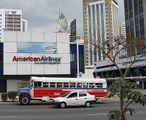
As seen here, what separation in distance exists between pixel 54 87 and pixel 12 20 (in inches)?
5674

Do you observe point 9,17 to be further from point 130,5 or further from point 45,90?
point 45,90

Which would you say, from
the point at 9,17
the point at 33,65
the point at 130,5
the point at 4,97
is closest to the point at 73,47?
the point at 33,65

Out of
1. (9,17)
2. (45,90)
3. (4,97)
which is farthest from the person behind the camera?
(9,17)

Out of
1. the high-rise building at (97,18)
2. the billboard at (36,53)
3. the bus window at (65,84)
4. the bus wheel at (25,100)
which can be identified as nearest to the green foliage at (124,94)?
the bus wheel at (25,100)

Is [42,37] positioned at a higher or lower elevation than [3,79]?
higher

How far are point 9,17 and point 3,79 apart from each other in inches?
4893

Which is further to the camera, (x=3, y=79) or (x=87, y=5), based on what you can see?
(x=87, y=5)

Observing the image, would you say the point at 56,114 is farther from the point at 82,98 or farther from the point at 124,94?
the point at 124,94

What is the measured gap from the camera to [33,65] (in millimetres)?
57469

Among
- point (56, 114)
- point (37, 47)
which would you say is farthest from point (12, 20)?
point (56, 114)

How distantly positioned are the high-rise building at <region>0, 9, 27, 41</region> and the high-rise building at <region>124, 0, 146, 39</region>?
64.7 metres

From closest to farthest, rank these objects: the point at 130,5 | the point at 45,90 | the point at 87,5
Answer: the point at 45,90 < the point at 87,5 < the point at 130,5

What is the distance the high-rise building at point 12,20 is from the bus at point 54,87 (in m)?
141

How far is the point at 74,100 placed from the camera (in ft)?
103
